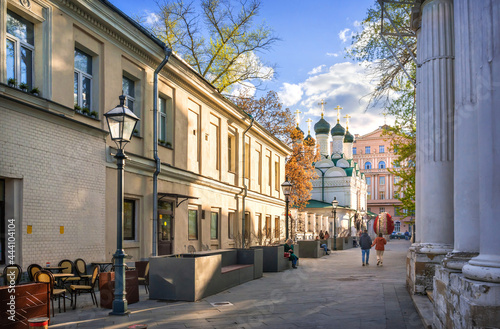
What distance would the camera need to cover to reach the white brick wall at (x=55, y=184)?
35.7 feet

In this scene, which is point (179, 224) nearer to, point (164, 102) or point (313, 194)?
point (164, 102)

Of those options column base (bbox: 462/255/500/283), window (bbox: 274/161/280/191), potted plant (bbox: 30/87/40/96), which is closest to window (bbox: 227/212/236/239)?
window (bbox: 274/161/280/191)

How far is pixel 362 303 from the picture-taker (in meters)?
11.3

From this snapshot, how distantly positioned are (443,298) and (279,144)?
101ft

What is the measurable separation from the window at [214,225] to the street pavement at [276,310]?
896 cm

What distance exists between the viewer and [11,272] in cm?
993

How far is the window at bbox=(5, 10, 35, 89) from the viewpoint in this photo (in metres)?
11.1

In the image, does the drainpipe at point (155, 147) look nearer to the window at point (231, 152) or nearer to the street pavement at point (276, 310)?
the street pavement at point (276, 310)

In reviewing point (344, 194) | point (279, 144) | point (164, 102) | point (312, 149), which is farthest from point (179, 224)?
point (344, 194)

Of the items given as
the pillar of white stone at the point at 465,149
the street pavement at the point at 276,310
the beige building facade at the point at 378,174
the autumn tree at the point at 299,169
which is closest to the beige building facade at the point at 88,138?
the street pavement at the point at 276,310

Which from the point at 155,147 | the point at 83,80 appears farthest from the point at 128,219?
the point at 83,80

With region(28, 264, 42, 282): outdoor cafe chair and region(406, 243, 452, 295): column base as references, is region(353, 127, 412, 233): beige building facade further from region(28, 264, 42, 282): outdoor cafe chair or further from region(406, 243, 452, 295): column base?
region(28, 264, 42, 282): outdoor cafe chair

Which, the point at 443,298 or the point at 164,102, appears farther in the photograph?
the point at 164,102

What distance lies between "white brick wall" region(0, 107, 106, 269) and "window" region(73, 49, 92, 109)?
1040 millimetres
